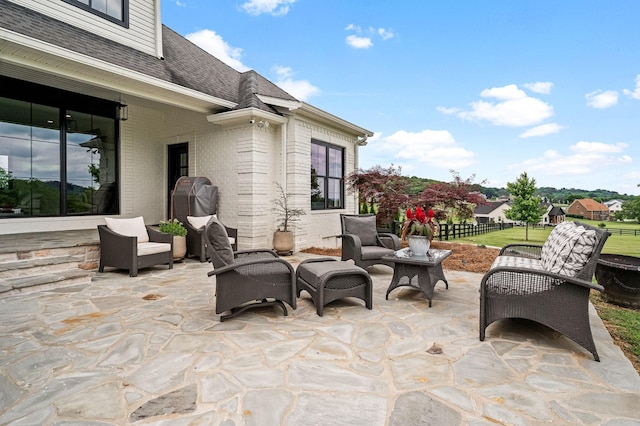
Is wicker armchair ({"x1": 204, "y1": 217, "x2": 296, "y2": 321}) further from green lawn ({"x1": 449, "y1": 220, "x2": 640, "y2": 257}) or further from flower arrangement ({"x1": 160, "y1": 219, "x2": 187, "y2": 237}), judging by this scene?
green lawn ({"x1": 449, "y1": 220, "x2": 640, "y2": 257})

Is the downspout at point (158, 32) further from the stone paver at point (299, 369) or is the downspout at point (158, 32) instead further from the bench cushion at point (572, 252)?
the bench cushion at point (572, 252)

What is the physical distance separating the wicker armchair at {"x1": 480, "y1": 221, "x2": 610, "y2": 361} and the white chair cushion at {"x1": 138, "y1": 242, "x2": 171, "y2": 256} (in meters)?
5.23

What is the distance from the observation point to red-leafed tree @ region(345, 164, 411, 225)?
8852 mm

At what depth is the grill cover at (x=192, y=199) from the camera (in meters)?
7.23

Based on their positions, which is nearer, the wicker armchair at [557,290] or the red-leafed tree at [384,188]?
the wicker armchair at [557,290]

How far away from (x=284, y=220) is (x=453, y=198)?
4.28 m

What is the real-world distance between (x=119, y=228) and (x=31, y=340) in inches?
125

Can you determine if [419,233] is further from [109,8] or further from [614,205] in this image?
[109,8]

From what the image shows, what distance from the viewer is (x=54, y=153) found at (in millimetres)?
6992

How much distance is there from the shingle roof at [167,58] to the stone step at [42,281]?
350 cm

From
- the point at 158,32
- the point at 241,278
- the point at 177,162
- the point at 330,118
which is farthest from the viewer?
the point at 177,162

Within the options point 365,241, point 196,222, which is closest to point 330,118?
point 365,241

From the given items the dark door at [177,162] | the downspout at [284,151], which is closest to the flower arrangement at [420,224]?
the downspout at [284,151]

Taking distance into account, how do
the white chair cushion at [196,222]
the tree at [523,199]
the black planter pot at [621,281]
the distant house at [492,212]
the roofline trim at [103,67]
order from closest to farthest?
1. the black planter pot at [621,281]
2. the roofline trim at [103,67]
3. the white chair cushion at [196,222]
4. the tree at [523,199]
5. the distant house at [492,212]
